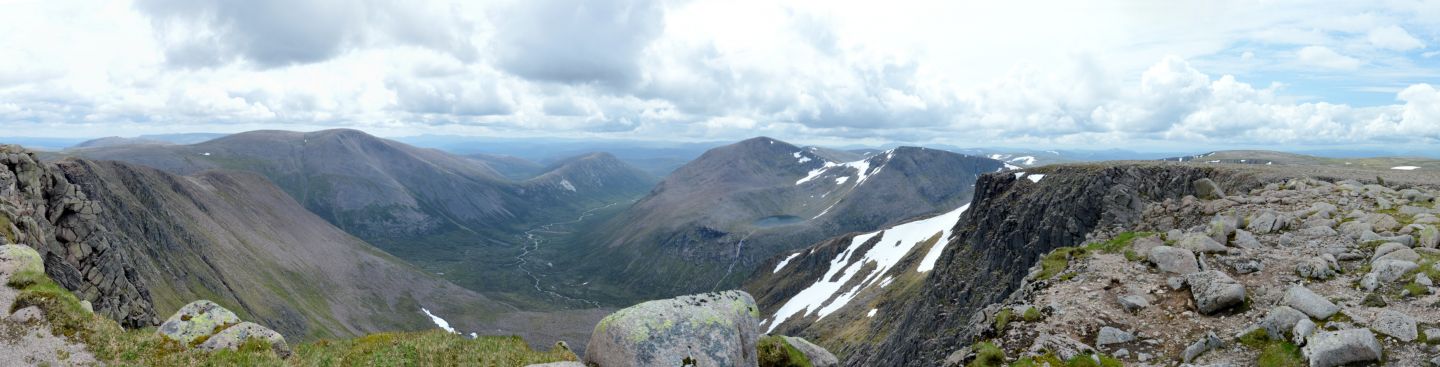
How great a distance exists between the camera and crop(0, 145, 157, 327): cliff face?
146 ft

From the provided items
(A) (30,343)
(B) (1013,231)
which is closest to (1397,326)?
(A) (30,343)

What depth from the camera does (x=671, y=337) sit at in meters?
22.1

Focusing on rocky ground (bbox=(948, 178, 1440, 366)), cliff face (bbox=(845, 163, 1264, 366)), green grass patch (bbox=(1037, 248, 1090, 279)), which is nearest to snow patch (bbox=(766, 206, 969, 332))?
cliff face (bbox=(845, 163, 1264, 366))

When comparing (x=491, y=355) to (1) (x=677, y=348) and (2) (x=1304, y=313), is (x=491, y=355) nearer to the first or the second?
(1) (x=677, y=348)

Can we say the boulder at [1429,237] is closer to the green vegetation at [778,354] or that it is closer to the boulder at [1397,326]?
the boulder at [1397,326]

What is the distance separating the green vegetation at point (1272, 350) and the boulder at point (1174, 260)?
22.7 ft

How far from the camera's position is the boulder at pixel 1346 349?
14.7 m

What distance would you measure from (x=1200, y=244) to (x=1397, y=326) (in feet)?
36.1

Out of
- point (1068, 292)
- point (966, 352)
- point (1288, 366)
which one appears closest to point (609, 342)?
point (966, 352)

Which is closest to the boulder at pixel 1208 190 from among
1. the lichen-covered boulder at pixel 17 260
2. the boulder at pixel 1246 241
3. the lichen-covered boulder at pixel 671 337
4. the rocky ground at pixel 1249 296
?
the rocky ground at pixel 1249 296

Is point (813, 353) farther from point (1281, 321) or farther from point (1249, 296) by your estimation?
point (1281, 321)

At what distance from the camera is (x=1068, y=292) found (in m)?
24.4

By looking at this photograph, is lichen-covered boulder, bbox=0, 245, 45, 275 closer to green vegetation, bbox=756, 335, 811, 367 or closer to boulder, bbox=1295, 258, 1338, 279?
green vegetation, bbox=756, 335, 811, 367

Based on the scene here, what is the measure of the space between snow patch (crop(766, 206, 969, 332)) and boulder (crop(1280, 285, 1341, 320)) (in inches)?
4400
